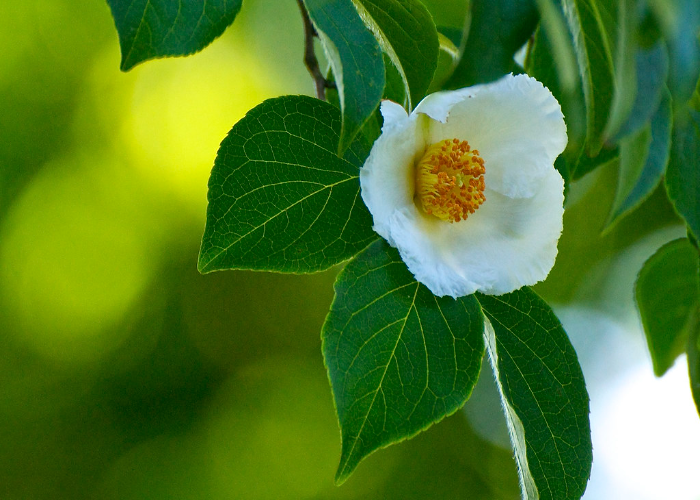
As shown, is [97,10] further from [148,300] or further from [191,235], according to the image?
[148,300]

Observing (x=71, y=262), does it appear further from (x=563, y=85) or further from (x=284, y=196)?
(x=563, y=85)

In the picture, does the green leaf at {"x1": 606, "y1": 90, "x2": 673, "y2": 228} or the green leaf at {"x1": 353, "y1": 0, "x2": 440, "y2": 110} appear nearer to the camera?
the green leaf at {"x1": 606, "y1": 90, "x2": 673, "y2": 228}

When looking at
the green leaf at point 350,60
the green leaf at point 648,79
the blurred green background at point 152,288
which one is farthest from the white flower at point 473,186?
the blurred green background at point 152,288

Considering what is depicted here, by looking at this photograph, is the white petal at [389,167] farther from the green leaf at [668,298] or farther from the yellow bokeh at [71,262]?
the yellow bokeh at [71,262]

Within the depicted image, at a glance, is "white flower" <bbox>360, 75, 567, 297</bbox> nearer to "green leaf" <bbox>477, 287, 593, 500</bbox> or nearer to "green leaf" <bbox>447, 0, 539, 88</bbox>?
"green leaf" <bbox>477, 287, 593, 500</bbox>

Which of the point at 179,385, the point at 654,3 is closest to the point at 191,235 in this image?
the point at 179,385

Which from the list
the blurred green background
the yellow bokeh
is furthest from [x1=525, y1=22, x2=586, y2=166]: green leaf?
the yellow bokeh

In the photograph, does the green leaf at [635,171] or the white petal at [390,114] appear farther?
the white petal at [390,114]
